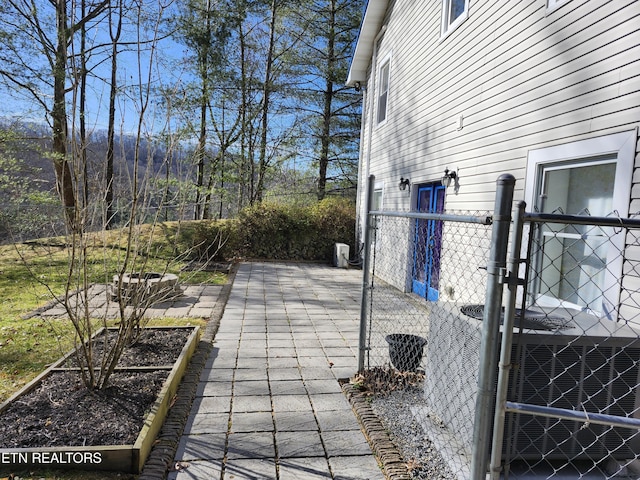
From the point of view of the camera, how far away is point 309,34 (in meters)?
15.7

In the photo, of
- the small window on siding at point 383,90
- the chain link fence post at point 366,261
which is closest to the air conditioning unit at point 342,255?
the small window on siding at point 383,90

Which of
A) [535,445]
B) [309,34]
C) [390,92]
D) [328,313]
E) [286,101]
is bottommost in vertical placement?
[328,313]

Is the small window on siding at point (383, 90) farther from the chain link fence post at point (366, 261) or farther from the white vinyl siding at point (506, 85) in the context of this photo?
the chain link fence post at point (366, 261)

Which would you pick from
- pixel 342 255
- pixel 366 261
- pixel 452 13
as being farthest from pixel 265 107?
pixel 366 261

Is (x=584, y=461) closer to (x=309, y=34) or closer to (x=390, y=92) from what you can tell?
(x=390, y=92)

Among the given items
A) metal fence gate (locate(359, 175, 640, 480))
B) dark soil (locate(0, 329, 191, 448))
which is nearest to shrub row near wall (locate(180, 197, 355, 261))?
metal fence gate (locate(359, 175, 640, 480))

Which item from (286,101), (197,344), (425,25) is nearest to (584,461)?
(197,344)

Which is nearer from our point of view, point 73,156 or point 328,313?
point 73,156

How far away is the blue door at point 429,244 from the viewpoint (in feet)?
21.4

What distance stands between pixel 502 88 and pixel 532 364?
348 cm

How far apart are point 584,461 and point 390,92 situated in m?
7.84

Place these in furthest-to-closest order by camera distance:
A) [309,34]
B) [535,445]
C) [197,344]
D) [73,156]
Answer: [309,34]
[197,344]
[73,156]
[535,445]

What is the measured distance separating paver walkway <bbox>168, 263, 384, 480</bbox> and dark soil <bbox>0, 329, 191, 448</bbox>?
36 centimetres

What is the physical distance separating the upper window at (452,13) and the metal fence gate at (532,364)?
359cm
